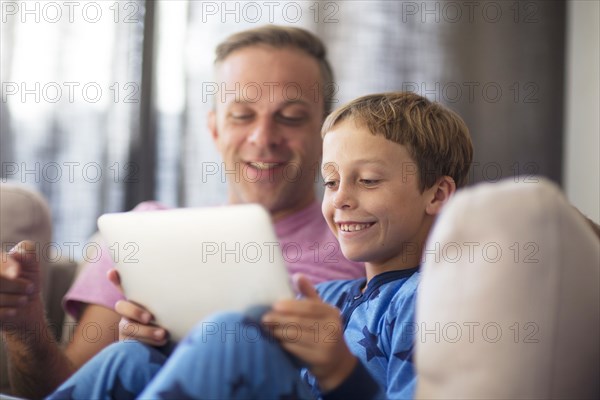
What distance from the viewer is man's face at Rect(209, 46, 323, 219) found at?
5.38 feet

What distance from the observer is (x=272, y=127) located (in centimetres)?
164

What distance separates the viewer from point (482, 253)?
2.44ft

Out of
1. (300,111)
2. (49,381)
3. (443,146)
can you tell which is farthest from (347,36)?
(49,381)

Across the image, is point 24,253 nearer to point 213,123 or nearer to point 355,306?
point 355,306

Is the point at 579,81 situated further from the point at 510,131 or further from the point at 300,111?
the point at 300,111

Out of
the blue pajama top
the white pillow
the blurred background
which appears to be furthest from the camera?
the blurred background

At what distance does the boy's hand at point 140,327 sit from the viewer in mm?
1039

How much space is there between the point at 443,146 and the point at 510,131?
4.47 ft

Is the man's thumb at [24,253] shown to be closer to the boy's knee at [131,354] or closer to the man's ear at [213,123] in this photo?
the boy's knee at [131,354]

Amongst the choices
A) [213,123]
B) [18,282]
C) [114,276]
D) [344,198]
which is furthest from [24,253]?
[213,123]

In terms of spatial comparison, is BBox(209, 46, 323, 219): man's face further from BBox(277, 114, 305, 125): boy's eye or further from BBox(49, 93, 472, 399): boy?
BBox(49, 93, 472, 399): boy

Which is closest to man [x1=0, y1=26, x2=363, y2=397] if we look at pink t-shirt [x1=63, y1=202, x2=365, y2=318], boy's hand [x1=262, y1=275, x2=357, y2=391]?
pink t-shirt [x1=63, y1=202, x2=365, y2=318]

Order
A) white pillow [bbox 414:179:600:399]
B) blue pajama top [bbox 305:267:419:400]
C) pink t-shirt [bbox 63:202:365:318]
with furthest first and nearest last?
pink t-shirt [bbox 63:202:365:318]
blue pajama top [bbox 305:267:419:400]
white pillow [bbox 414:179:600:399]

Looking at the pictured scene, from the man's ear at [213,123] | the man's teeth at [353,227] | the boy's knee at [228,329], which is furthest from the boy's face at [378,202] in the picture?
the man's ear at [213,123]
